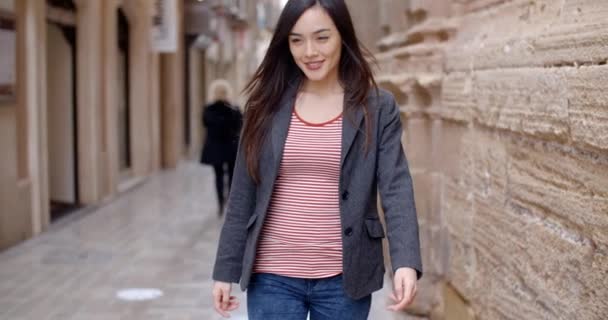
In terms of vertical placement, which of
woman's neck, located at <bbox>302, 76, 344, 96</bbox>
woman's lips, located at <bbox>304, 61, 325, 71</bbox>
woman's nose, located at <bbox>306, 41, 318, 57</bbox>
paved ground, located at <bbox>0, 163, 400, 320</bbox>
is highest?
woman's nose, located at <bbox>306, 41, 318, 57</bbox>

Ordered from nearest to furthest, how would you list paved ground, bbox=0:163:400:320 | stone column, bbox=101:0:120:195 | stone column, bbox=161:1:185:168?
paved ground, bbox=0:163:400:320, stone column, bbox=101:0:120:195, stone column, bbox=161:1:185:168

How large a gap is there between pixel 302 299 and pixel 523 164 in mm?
1189

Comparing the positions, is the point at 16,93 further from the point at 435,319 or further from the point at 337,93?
the point at 337,93

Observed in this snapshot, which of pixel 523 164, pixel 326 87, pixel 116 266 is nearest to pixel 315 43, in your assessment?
pixel 326 87

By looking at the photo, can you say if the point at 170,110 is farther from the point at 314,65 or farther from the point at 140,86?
the point at 314,65

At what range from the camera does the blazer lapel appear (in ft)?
8.80

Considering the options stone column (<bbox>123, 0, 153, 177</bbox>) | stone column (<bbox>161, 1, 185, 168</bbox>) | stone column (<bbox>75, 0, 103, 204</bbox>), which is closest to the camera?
stone column (<bbox>75, 0, 103, 204</bbox>)

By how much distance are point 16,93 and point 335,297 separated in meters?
7.55

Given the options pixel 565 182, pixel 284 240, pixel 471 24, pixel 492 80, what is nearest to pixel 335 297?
pixel 284 240

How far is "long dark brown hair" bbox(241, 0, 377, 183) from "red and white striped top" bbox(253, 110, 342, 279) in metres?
0.10

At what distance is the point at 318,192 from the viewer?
8.87ft

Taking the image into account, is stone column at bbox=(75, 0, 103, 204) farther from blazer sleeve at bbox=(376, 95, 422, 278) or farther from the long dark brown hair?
blazer sleeve at bbox=(376, 95, 422, 278)

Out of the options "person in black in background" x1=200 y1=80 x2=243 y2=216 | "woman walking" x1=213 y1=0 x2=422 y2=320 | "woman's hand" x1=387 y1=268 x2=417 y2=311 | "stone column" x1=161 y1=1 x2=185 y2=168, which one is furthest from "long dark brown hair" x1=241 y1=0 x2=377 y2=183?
"stone column" x1=161 y1=1 x2=185 y2=168

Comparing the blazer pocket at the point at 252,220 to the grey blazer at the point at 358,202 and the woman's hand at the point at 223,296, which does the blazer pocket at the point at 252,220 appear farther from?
the woman's hand at the point at 223,296
